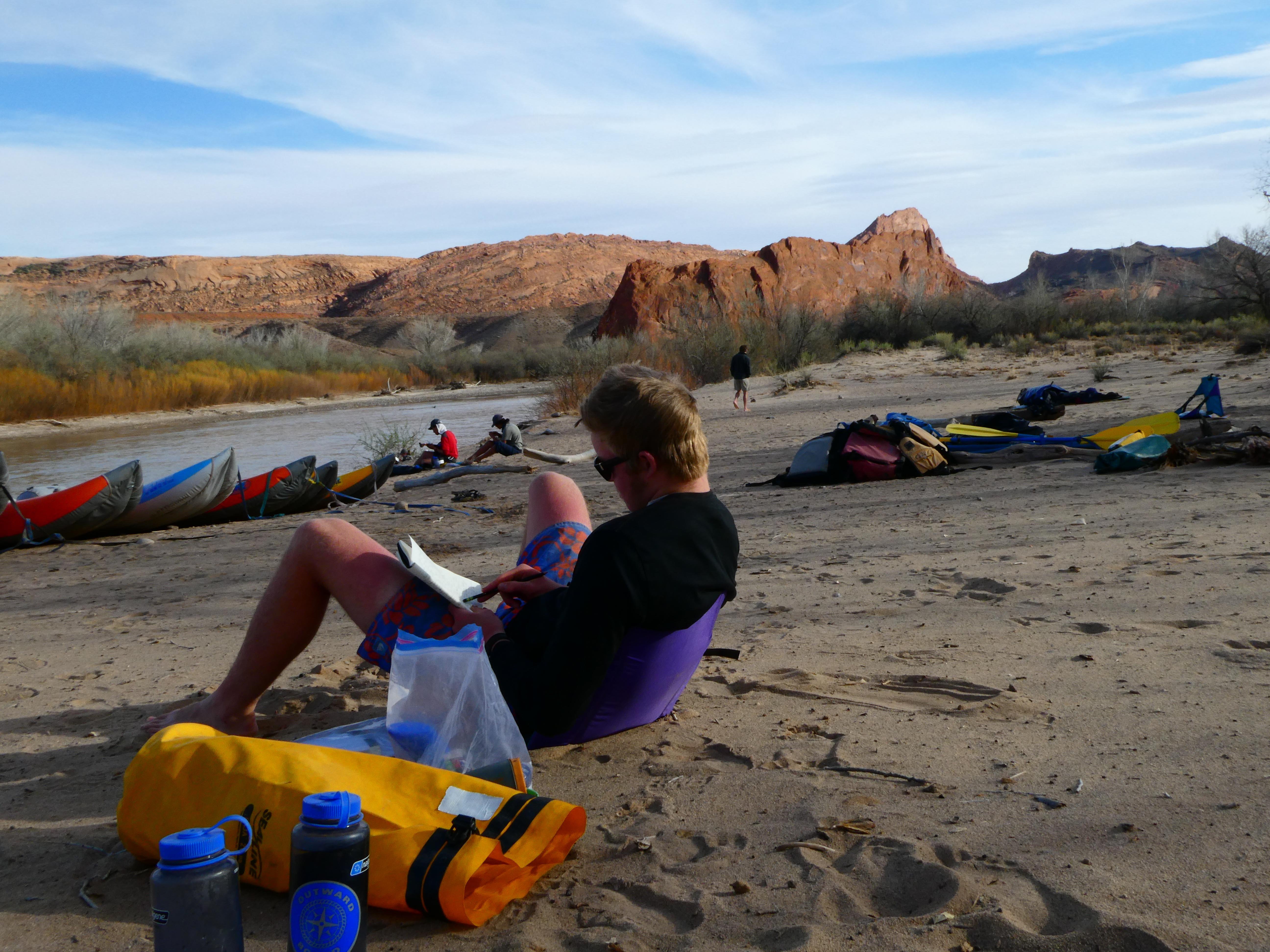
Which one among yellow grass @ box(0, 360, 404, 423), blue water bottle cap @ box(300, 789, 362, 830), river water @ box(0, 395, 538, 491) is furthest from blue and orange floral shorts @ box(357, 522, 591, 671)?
yellow grass @ box(0, 360, 404, 423)

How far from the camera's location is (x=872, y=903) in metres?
1.78

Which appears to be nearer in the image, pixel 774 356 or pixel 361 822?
pixel 361 822

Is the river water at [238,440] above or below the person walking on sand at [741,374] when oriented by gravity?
below

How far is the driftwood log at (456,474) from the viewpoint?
11.4 metres

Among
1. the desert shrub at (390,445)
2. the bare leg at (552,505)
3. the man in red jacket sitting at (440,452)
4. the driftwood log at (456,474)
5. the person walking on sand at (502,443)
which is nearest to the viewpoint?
the bare leg at (552,505)

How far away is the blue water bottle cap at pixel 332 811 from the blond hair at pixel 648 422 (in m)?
0.97

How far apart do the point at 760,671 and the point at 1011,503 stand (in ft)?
12.0

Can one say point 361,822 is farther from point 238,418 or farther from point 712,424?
point 238,418

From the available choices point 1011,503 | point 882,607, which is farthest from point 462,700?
point 1011,503

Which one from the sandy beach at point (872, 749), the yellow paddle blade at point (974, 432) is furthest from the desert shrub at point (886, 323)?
the sandy beach at point (872, 749)

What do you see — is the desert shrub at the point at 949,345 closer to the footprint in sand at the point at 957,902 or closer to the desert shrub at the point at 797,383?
the desert shrub at the point at 797,383

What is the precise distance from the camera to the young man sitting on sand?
2.03m

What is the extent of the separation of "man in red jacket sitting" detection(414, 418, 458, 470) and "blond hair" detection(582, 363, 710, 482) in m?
11.2

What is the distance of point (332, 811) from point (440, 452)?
1212cm
